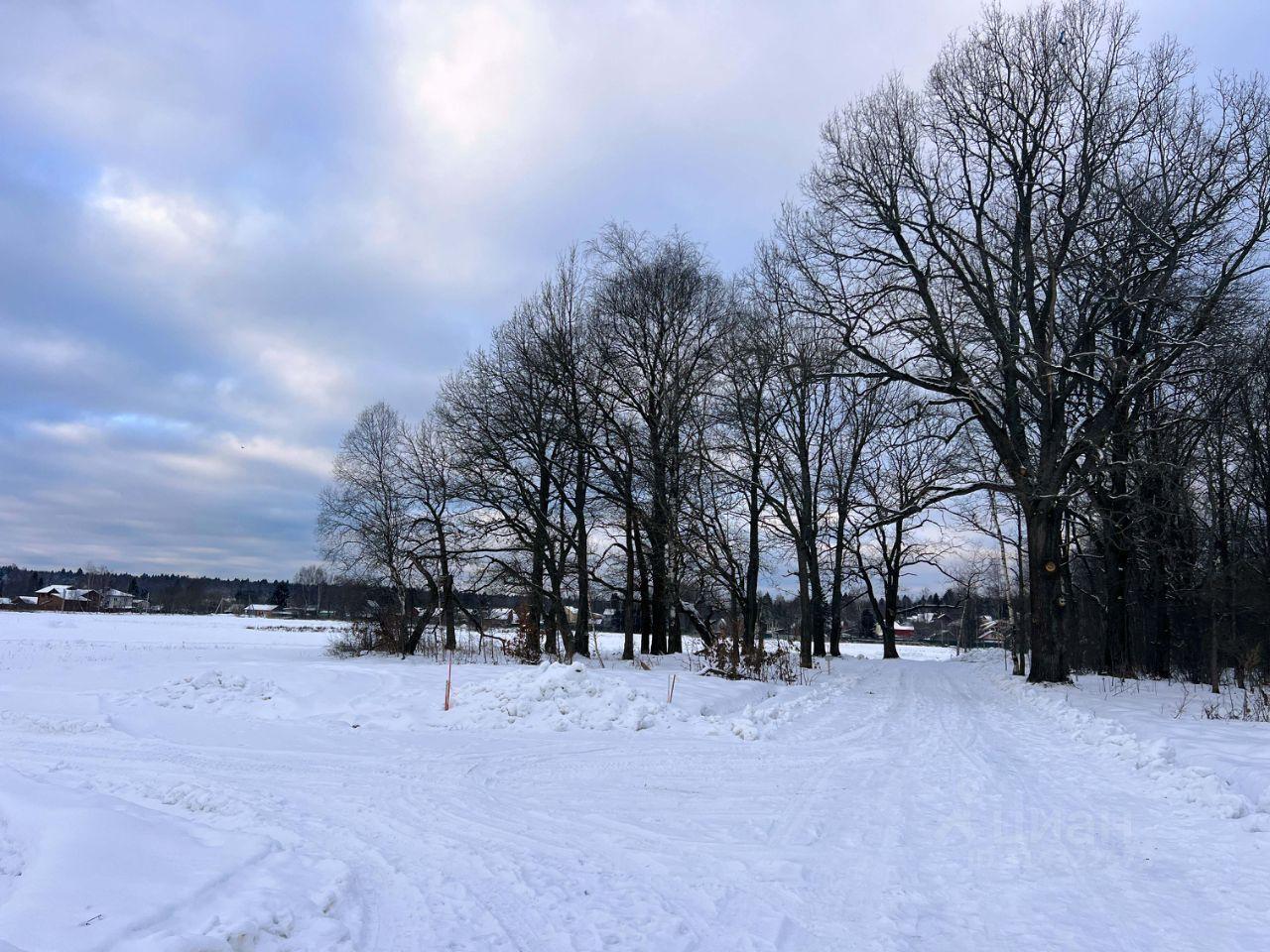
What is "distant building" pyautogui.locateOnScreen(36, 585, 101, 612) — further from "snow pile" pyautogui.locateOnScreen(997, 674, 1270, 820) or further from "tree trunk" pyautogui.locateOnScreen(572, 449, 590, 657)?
"snow pile" pyautogui.locateOnScreen(997, 674, 1270, 820)

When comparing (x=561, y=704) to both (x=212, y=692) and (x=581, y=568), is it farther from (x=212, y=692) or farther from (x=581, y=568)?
(x=581, y=568)

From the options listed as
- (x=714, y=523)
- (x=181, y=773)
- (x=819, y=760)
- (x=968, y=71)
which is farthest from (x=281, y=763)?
(x=968, y=71)

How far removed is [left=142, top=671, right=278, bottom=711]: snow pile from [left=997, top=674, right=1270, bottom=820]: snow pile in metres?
14.4

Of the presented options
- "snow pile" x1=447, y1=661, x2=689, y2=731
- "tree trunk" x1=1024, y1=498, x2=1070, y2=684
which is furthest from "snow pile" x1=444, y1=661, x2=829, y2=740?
"tree trunk" x1=1024, y1=498, x2=1070, y2=684

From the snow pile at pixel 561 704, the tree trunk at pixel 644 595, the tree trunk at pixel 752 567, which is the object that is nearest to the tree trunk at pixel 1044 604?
the tree trunk at pixel 752 567

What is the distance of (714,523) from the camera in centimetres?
2414

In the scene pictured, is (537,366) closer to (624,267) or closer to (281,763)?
(624,267)

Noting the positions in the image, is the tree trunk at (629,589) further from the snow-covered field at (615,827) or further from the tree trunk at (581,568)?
the snow-covered field at (615,827)

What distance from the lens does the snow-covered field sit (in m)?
4.38

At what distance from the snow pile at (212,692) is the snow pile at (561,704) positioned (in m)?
4.10

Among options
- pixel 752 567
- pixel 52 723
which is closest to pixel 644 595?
pixel 752 567

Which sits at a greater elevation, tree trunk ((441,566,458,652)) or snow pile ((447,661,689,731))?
tree trunk ((441,566,458,652))

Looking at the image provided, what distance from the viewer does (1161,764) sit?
904 cm

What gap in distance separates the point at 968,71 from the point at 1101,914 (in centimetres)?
1991
